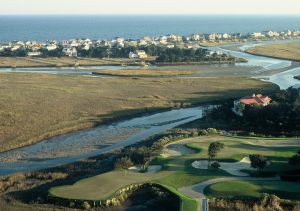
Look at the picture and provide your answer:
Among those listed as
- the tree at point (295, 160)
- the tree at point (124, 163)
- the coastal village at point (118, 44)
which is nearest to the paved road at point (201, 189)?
the tree at point (295, 160)

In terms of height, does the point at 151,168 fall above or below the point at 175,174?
below

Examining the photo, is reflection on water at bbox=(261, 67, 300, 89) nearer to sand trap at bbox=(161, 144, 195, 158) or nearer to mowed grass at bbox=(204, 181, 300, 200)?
sand trap at bbox=(161, 144, 195, 158)

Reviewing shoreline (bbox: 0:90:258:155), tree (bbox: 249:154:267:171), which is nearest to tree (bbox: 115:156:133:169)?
tree (bbox: 249:154:267:171)

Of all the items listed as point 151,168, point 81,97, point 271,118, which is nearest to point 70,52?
point 81,97

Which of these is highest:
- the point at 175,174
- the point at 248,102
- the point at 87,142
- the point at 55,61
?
the point at 248,102

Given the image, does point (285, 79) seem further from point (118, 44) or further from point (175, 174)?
point (118, 44)

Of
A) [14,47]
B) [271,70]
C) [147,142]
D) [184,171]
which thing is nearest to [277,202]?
[184,171]

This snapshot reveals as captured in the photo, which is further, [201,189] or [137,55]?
[137,55]
